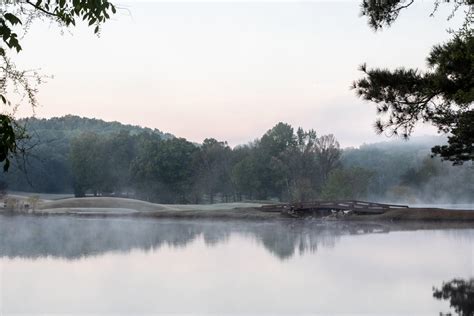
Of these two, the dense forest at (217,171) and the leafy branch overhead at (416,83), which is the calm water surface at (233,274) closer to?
the leafy branch overhead at (416,83)

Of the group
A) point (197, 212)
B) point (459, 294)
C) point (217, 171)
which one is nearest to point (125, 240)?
point (459, 294)

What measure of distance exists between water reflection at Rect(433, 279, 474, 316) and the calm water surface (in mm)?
134

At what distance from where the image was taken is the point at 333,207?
25156 millimetres

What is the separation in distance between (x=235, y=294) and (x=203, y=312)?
1068mm

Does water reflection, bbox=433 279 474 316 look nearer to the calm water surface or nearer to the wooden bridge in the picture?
the calm water surface

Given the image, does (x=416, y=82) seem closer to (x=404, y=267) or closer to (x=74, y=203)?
(x=404, y=267)

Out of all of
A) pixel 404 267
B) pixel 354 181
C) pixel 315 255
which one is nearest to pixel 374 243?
pixel 315 255

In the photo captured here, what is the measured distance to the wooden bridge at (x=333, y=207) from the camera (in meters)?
24.7

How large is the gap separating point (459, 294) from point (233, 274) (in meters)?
3.31

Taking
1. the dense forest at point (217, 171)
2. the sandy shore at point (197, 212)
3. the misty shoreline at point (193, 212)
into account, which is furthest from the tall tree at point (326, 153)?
the misty shoreline at point (193, 212)

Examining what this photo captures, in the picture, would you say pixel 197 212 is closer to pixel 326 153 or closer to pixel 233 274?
pixel 326 153

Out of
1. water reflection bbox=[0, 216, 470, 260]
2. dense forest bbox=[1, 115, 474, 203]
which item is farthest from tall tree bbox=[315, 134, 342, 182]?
water reflection bbox=[0, 216, 470, 260]

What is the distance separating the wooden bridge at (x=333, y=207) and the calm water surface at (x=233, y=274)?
8.89m

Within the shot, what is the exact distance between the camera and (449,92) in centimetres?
727
